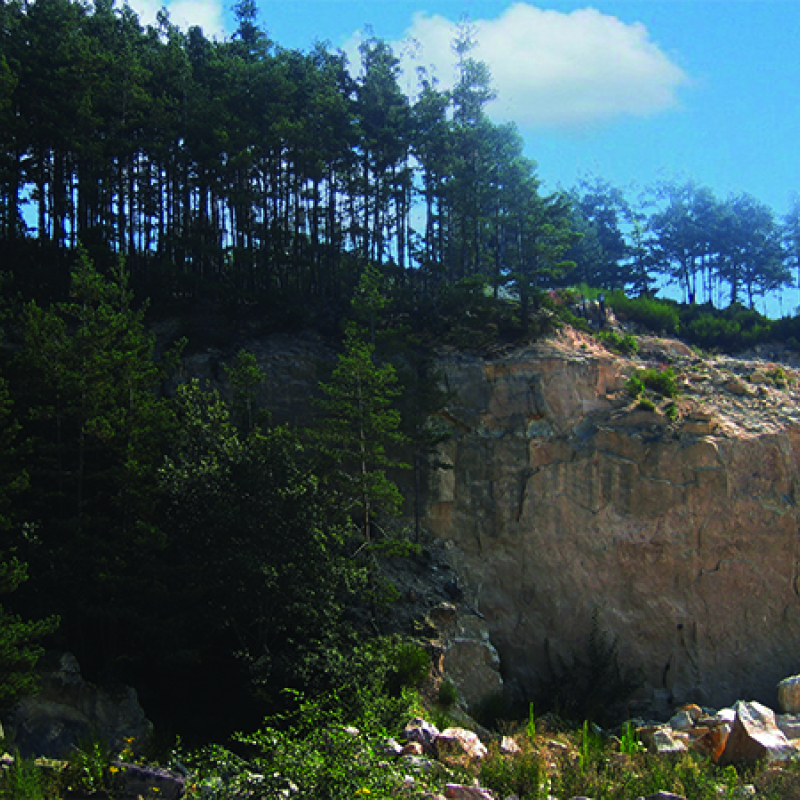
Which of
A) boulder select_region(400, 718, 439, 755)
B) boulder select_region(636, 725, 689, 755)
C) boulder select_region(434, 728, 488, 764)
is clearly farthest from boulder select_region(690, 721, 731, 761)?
boulder select_region(400, 718, 439, 755)

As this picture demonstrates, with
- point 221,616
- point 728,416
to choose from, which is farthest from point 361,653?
point 728,416

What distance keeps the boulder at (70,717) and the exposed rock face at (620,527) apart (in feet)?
→ 32.5

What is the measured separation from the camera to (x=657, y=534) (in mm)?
25109

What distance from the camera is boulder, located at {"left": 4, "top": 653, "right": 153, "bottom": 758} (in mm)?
16094

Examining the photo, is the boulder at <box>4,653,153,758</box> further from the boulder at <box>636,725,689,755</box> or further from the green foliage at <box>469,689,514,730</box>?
the boulder at <box>636,725,689,755</box>

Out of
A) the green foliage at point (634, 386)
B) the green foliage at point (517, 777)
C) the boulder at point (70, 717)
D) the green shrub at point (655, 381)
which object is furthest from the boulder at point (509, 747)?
the green shrub at point (655, 381)

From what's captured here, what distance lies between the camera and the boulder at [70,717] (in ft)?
52.8

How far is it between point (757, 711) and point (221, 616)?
11.3 meters

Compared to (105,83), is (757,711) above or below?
below

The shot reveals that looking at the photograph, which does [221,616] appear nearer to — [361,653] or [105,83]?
[361,653]

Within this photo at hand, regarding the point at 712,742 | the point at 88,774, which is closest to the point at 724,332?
→ the point at 712,742

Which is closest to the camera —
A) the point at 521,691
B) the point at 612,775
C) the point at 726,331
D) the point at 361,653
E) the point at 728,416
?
the point at 612,775

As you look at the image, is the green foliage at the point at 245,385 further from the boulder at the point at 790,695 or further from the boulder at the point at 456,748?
the boulder at the point at 790,695

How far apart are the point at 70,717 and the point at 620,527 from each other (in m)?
15.2
